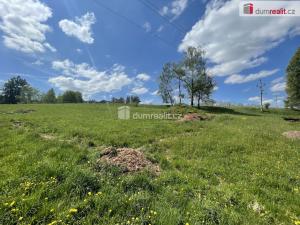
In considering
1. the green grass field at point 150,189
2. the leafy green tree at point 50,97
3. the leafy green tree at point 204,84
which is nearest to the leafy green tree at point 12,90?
the leafy green tree at point 50,97

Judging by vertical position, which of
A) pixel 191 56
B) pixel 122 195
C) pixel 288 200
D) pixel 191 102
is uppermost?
pixel 191 56

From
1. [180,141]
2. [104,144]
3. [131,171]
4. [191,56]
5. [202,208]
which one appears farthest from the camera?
[191,56]

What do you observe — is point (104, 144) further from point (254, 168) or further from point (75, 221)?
point (254, 168)

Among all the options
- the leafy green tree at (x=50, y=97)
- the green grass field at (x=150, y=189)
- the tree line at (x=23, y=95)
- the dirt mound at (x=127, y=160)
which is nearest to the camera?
the green grass field at (x=150, y=189)

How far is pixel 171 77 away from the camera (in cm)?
5475

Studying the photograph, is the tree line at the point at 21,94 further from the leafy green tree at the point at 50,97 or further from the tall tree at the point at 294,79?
the tall tree at the point at 294,79

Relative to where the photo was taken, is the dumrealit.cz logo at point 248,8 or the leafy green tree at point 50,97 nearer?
the dumrealit.cz logo at point 248,8

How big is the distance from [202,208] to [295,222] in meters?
1.73

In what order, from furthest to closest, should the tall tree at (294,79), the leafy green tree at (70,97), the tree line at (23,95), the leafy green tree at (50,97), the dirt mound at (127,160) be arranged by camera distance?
the leafy green tree at (70,97) → the leafy green tree at (50,97) → the tree line at (23,95) → the tall tree at (294,79) → the dirt mound at (127,160)

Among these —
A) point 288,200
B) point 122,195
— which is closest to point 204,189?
point 288,200

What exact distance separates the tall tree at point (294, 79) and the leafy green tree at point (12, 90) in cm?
10697

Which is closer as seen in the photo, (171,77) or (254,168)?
(254,168)

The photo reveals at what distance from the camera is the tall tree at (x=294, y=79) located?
41562 mm

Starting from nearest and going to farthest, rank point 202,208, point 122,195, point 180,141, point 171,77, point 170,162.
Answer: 1. point 202,208
2. point 122,195
3. point 170,162
4. point 180,141
5. point 171,77
